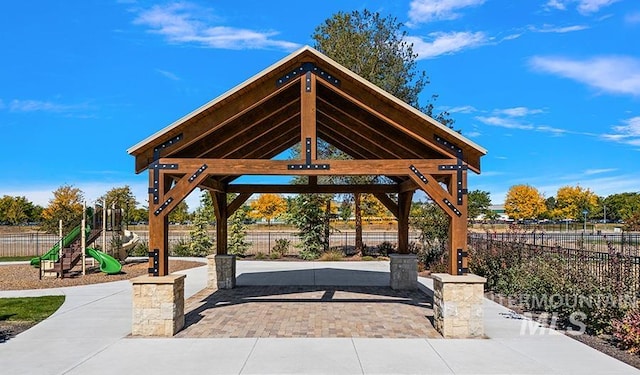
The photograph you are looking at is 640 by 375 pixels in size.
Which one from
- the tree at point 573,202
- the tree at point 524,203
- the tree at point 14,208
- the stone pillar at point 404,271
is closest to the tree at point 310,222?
the stone pillar at point 404,271

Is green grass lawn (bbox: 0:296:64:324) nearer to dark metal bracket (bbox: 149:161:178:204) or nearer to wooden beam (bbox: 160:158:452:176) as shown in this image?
dark metal bracket (bbox: 149:161:178:204)

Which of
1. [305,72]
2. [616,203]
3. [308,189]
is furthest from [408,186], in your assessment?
[616,203]

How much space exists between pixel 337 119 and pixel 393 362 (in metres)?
5.75

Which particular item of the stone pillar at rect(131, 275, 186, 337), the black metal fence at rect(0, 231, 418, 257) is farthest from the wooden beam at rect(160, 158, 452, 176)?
the black metal fence at rect(0, 231, 418, 257)

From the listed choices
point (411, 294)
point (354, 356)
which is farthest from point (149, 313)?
point (411, 294)

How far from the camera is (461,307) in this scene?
28.0 feet

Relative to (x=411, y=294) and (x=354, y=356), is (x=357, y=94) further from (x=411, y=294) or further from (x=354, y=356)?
(x=411, y=294)

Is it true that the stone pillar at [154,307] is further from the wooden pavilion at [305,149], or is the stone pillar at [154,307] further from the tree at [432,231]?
the tree at [432,231]

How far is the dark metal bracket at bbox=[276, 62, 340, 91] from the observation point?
8.97m

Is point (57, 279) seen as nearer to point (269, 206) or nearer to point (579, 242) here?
point (579, 242)

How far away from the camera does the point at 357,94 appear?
355 inches

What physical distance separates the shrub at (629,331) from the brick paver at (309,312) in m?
2.97

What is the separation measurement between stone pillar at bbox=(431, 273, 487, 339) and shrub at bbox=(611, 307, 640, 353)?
2169mm

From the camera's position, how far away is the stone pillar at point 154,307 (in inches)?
334
